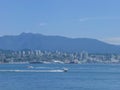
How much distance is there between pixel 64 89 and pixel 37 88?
495cm

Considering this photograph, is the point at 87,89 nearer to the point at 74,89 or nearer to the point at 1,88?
the point at 74,89

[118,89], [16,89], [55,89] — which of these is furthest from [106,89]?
[16,89]

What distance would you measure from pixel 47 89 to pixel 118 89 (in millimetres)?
11264

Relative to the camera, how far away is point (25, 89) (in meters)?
77.2

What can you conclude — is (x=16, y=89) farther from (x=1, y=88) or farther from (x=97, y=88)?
(x=97, y=88)

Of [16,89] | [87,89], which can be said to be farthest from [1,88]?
[87,89]

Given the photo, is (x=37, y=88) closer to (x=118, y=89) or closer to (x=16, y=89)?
(x=16, y=89)

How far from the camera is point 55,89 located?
79125 mm

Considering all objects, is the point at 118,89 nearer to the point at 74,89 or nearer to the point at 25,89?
the point at 74,89

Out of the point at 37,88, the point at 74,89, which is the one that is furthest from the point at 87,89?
the point at 37,88

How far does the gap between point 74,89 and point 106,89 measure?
4934 millimetres

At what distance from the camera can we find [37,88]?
80.6 metres

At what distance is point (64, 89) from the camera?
78.2 m

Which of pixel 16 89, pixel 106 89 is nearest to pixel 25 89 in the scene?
pixel 16 89
